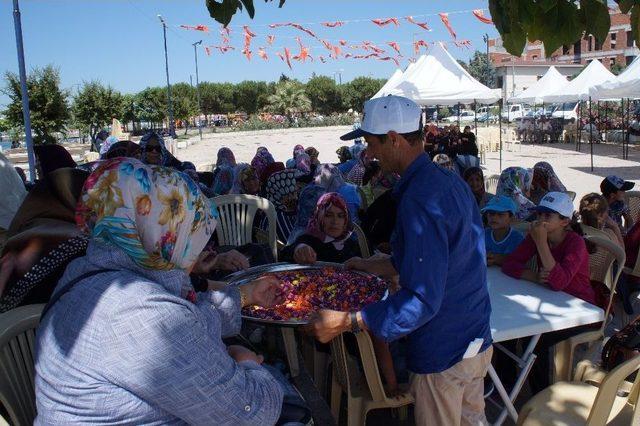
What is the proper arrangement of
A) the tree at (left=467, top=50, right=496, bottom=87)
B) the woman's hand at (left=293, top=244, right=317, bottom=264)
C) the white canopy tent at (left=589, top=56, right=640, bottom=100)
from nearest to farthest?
the woman's hand at (left=293, top=244, right=317, bottom=264), the white canopy tent at (left=589, top=56, right=640, bottom=100), the tree at (left=467, top=50, right=496, bottom=87)

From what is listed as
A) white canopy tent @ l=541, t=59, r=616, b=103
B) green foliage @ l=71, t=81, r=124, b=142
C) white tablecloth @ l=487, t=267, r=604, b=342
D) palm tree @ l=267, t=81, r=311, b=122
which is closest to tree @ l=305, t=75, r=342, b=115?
palm tree @ l=267, t=81, r=311, b=122

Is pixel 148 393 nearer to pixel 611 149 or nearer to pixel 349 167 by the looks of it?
pixel 349 167

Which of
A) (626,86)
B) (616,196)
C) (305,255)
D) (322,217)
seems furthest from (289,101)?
(305,255)

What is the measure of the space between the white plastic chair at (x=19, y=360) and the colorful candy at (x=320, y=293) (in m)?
0.94

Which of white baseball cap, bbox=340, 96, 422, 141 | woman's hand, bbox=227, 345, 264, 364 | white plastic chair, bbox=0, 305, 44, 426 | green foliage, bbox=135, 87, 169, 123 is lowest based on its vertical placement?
white plastic chair, bbox=0, 305, 44, 426

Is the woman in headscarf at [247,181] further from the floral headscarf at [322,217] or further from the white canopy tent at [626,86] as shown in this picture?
the white canopy tent at [626,86]

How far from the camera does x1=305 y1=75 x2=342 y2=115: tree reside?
68.2 metres

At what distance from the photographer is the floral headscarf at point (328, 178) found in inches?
256

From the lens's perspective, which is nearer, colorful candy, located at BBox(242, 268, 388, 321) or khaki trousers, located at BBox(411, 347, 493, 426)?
khaki trousers, located at BBox(411, 347, 493, 426)

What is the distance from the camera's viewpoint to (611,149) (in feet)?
76.7

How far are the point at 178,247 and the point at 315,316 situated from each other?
813 millimetres

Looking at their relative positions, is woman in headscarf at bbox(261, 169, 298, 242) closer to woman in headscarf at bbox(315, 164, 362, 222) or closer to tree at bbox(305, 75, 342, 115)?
woman in headscarf at bbox(315, 164, 362, 222)

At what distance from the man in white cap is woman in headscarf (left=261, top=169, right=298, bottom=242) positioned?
11.0ft

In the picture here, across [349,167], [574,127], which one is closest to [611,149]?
[574,127]
